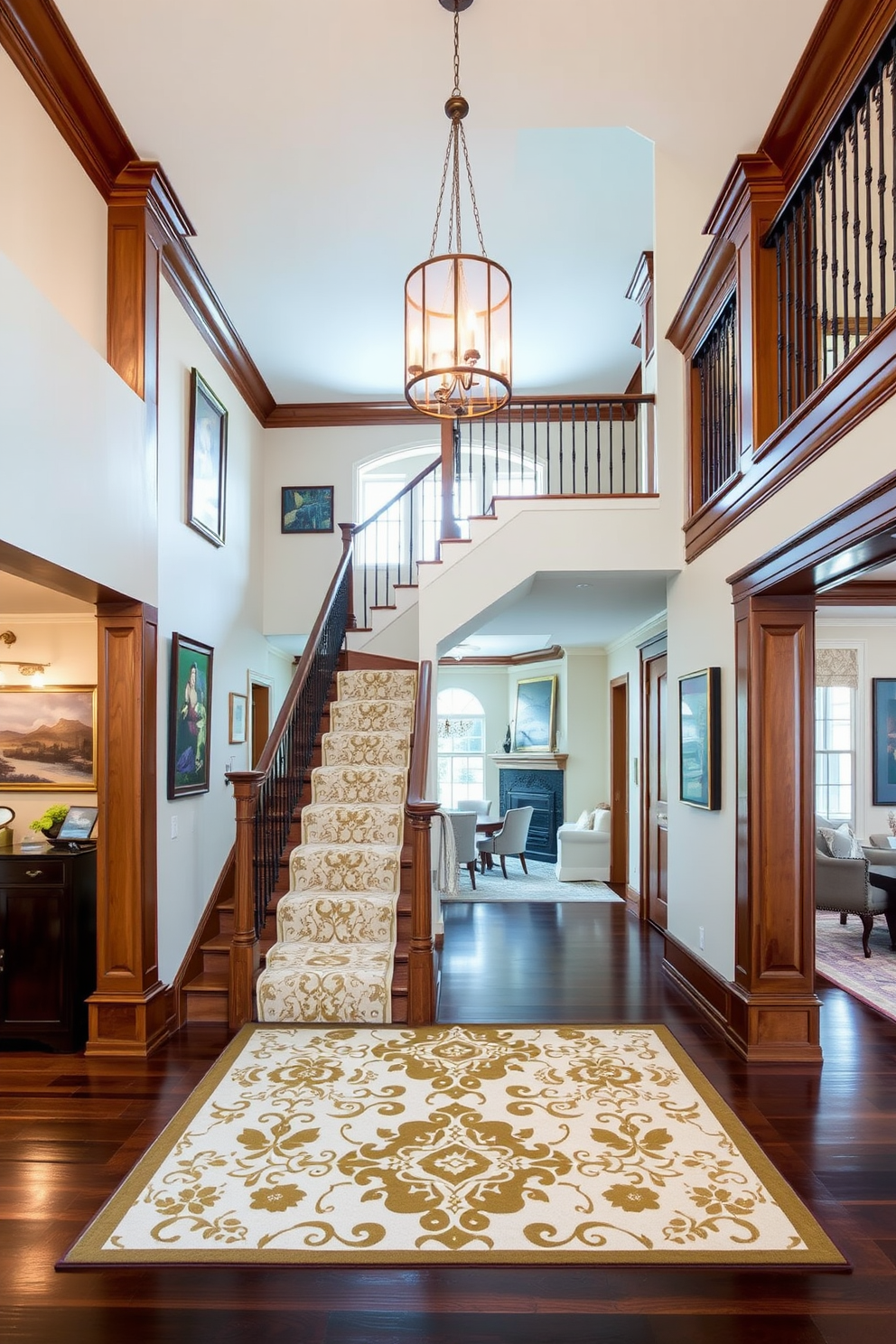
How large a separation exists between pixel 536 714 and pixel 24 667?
25.8 feet

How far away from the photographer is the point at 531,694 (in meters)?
12.3

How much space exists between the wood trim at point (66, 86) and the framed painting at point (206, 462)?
4.51 feet

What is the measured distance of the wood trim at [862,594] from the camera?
23.8ft

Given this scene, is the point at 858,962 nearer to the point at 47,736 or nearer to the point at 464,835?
the point at 464,835

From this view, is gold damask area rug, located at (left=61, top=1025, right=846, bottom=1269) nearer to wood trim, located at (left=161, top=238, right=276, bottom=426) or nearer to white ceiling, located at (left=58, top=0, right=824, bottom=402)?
wood trim, located at (left=161, top=238, right=276, bottom=426)

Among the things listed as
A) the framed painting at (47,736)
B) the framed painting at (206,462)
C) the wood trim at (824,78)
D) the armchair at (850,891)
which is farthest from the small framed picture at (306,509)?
the armchair at (850,891)

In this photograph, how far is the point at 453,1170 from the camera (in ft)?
10.1

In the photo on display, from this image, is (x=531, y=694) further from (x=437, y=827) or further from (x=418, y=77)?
(x=418, y=77)

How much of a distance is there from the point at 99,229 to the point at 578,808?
8346 mm

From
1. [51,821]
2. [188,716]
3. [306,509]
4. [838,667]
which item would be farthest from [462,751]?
[51,821]

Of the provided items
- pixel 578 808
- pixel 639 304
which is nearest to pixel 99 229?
pixel 639 304

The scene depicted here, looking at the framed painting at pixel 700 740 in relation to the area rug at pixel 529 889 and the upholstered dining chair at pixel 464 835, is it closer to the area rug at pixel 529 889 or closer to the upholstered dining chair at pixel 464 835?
the area rug at pixel 529 889

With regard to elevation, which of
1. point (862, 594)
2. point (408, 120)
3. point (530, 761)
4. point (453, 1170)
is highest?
point (408, 120)

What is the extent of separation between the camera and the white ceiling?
11.7 feet
